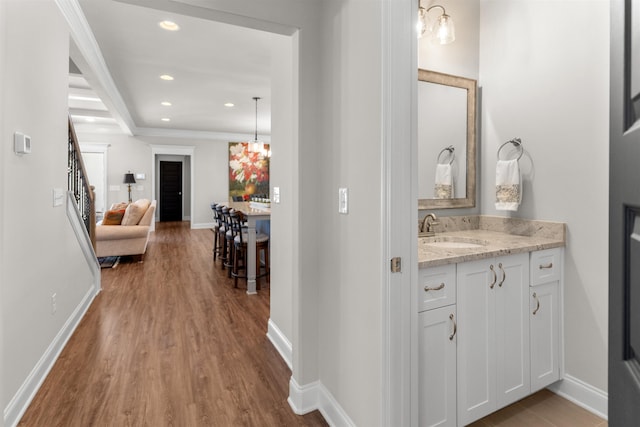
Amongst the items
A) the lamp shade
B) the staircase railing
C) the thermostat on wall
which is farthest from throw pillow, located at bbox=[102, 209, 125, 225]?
the thermostat on wall

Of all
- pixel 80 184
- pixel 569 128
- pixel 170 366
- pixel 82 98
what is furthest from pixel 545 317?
pixel 82 98

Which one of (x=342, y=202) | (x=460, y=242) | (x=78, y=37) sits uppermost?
(x=78, y=37)

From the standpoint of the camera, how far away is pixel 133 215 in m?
5.73

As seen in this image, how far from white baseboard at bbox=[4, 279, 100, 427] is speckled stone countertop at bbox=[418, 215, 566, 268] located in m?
2.20

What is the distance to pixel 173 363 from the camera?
242 centimetres

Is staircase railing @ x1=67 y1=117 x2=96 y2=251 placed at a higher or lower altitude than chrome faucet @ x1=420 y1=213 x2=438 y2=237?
higher

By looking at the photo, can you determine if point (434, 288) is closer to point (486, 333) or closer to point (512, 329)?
point (486, 333)

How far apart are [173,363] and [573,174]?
2.85 metres

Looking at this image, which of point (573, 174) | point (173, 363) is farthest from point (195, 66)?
point (573, 174)

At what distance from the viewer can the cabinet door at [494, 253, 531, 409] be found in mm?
1785

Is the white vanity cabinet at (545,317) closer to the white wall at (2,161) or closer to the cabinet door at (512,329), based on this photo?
the cabinet door at (512,329)

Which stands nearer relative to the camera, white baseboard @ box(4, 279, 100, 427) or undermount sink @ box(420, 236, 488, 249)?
white baseboard @ box(4, 279, 100, 427)

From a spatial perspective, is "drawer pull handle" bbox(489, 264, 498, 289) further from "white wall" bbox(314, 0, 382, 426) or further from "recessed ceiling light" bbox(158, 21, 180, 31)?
"recessed ceiling light" bbox(158, 21, 180, 31)

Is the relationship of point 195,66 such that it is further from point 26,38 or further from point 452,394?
point 452,394
